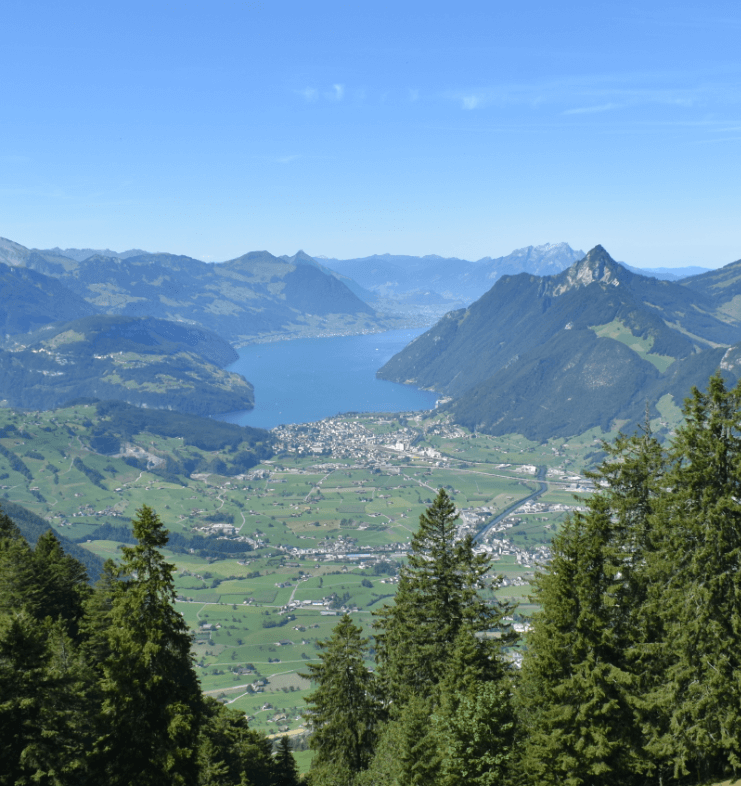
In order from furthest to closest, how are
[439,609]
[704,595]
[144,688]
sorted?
1. [439,609]
2. [144,688]
3. [704,595]

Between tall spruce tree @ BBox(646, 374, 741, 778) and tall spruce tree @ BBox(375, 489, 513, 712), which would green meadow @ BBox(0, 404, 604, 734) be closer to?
tall spruce tree @ BBox(375, 489, 513, 712)

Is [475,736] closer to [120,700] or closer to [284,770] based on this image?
[120,700]

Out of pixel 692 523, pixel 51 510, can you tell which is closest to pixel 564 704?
pixel 692 523

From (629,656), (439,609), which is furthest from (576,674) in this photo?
(439,609)

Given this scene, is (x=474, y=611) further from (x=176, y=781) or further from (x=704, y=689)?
(x=176, y=781)

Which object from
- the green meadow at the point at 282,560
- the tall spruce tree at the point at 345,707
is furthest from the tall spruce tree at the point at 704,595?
the green meadow at the point at 282,560

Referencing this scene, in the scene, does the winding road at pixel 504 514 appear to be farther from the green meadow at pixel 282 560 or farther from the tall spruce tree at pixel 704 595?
the tall spruce tree at pixel 704 595
